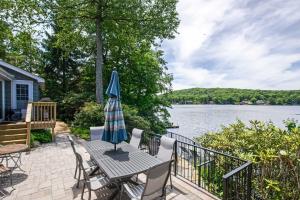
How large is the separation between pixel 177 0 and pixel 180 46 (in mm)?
4234

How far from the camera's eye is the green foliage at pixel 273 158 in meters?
3.89

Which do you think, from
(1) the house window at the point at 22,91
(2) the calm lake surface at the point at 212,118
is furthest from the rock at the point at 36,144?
(2) the calm lake surface at the point at 212,118

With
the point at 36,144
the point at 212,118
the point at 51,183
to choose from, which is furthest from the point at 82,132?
the point at 212,118

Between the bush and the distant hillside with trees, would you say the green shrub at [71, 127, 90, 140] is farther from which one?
the distant hillside with trees

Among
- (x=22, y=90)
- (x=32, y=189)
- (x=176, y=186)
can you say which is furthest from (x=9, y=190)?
(x=22, y=90)

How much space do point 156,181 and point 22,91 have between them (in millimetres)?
12970

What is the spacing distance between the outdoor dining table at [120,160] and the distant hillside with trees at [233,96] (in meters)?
67.8

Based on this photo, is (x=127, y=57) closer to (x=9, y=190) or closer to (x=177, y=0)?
(x=177, y=0)

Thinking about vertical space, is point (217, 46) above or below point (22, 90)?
above

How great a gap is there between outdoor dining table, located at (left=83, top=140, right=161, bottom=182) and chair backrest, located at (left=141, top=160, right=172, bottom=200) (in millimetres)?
446

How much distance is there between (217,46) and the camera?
16.3 m

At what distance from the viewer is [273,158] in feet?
13.1

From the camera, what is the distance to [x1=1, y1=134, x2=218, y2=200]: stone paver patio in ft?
14.0

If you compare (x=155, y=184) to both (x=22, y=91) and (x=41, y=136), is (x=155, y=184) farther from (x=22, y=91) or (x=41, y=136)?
(x=22, y=91)
